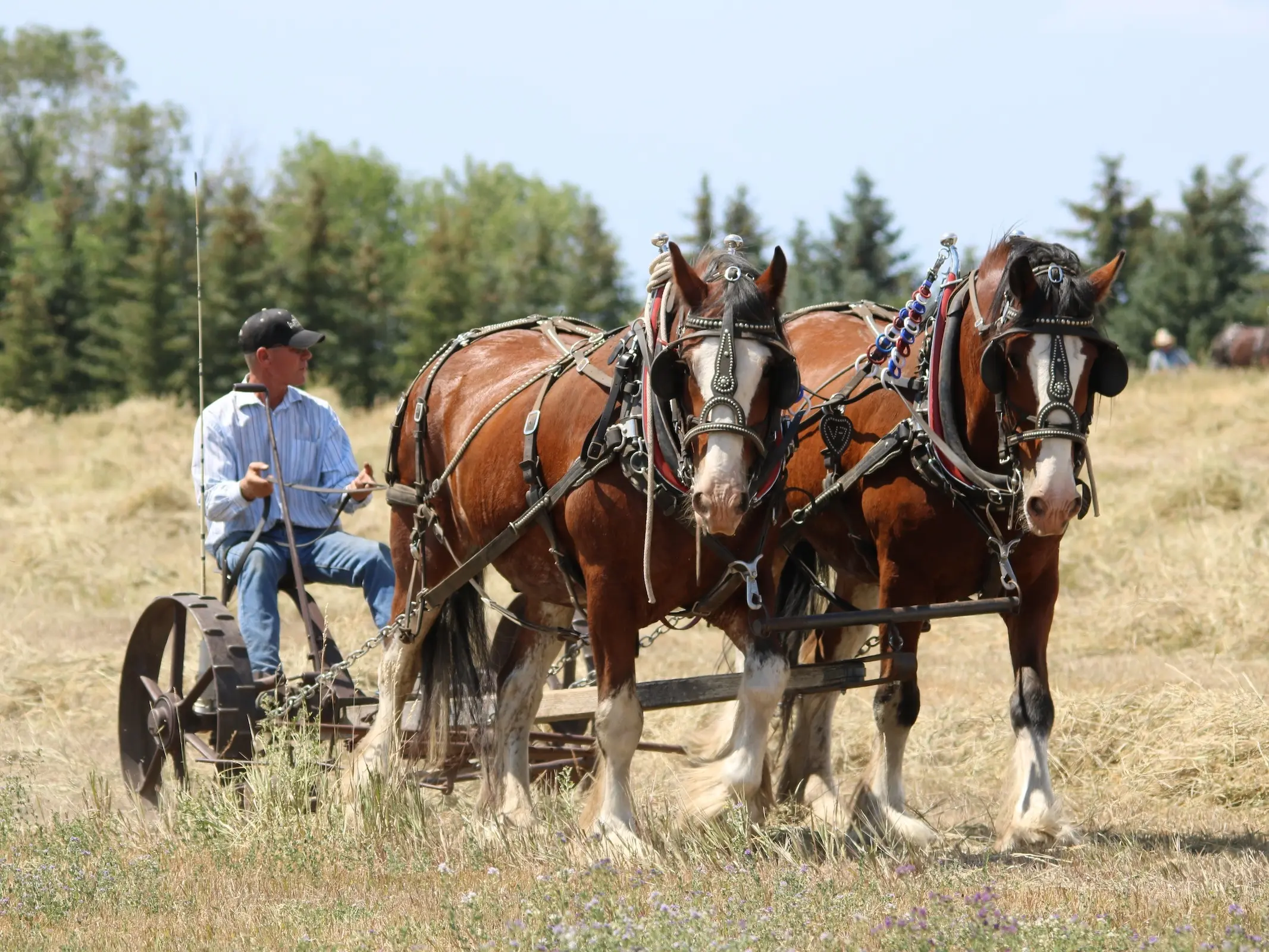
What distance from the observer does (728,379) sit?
4.43 meters

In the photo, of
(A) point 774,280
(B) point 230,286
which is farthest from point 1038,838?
(B) point 230,286

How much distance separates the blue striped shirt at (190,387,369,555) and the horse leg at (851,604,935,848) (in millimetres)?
2624

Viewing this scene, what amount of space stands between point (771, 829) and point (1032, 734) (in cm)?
91

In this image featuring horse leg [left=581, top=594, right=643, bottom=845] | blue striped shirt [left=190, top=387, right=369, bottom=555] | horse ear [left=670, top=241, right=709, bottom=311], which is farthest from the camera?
blue striped shirt [left=190, top=387, right=369, bottom=555]

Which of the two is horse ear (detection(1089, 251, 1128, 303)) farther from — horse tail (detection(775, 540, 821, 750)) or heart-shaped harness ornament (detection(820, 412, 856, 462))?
horse tail (detection(775, 540, 821, 750))

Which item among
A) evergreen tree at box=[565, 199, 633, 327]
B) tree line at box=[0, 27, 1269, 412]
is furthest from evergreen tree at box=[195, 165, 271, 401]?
evergreen tree at box=[565, 199, 633, 327]

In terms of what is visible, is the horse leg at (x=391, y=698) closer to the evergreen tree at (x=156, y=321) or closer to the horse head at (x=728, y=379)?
the horse head at (x=728, y=379)

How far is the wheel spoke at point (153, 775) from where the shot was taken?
20.9 ft

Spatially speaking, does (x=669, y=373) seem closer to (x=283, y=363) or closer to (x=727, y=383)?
(x=727, y=383)

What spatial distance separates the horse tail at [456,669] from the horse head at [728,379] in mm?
1935

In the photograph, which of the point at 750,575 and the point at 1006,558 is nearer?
the point at 750,575

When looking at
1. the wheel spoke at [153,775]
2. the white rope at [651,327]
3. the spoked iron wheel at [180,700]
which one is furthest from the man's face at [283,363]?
the white rope at [651,327]

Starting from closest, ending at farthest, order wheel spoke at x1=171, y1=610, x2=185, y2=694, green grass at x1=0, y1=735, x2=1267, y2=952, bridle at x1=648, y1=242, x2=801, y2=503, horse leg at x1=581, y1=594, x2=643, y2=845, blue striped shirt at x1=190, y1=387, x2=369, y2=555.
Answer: green grass at x1=0, y1=735, x2=1267, y2=952
bridle at x1=648, y1=242, x2=801, y2=503
horse leg at x1=581, y1=594, x2=643, y2=845
wheel spoke at x1=171, y1=610, x2=185, y2=694
blue striped shirt at x1=190, y1=387, x2=369, y2=555

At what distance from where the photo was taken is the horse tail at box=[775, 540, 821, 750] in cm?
604
